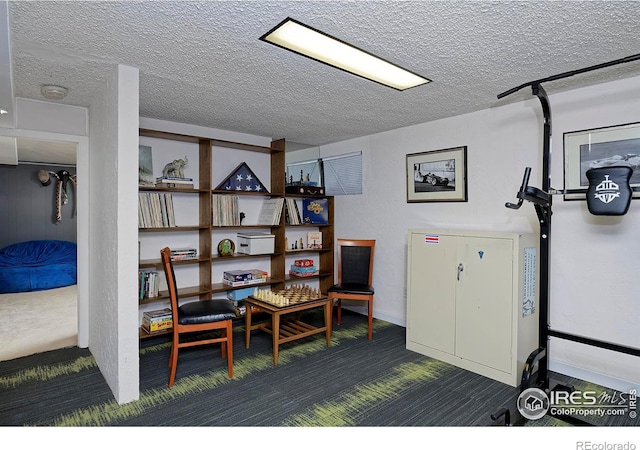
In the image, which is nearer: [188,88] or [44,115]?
[188,88]

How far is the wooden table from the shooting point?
3.04 meters

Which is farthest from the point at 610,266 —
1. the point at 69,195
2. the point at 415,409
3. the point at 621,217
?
the point at 69,195

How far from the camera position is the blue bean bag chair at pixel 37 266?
18.6 feet

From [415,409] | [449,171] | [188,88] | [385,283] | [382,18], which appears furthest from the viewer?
[385,283]

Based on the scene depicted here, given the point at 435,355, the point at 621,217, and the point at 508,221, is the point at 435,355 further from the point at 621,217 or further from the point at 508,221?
the point at 621,217

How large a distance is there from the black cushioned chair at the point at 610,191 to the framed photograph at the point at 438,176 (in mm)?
1239

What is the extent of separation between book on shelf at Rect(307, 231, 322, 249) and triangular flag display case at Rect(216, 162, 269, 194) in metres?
0.89

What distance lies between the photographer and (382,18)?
178cm

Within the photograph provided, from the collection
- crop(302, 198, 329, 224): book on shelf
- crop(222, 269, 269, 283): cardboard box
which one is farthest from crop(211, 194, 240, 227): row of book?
crop(302, 198, 329, 224): book on shelf

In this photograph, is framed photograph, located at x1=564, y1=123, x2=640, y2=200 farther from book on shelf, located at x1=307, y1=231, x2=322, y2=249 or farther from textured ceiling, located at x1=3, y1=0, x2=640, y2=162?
book on shelf, located at x1=307, y1=231, x2=322, y2=249

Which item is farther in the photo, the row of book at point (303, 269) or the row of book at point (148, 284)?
the row of book at point (303, 269)

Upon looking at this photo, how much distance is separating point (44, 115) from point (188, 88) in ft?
4.58

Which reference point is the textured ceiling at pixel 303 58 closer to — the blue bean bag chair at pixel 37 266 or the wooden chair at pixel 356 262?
the wooden chair at pixel 356 262

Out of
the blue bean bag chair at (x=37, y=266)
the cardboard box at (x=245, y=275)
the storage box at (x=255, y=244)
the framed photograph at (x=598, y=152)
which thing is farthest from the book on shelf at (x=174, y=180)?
the blue bean bag chair at (x=37, y=266)
